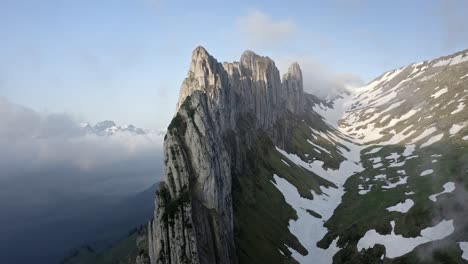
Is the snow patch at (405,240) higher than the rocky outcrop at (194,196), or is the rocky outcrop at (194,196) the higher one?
the rocky outcrop at (194,196)

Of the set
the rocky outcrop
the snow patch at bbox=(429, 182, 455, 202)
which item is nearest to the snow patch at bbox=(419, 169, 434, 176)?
the snow patch at bbox=(429, 182, 455, 202)

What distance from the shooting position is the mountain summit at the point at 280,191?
62312mm

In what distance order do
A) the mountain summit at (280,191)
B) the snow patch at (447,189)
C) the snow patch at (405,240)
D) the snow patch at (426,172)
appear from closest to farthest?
1. the mountain summit at (280,191)
2. the snow patch at (405,240)
3. the snow patch at (447,189)
4. the snow patch at (426,172)

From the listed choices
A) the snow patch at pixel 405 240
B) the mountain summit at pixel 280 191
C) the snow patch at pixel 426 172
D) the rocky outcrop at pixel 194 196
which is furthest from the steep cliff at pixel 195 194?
the snow patch at pixel 426 172

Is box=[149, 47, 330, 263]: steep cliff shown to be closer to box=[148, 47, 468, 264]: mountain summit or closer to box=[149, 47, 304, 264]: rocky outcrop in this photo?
box=[149, 47, 304, 264]: rocky outcrop

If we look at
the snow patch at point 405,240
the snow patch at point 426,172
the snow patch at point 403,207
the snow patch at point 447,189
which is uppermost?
the snow patch at point 426,172

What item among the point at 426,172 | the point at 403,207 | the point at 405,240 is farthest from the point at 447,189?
the point at 405,240

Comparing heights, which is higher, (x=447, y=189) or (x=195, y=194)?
(x=195, y=194)

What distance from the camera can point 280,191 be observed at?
113m

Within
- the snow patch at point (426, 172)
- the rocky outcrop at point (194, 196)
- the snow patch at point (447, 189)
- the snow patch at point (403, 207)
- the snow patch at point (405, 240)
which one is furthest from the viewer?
the snow patch at point (426, 172)

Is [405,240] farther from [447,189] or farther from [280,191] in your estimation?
[280,191]

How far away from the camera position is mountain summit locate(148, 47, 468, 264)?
62312 millimetres

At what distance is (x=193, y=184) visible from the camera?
64938 mm

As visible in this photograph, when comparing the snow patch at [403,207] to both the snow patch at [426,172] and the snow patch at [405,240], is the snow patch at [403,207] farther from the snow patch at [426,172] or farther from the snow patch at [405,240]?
the snow patch at [426,172]
